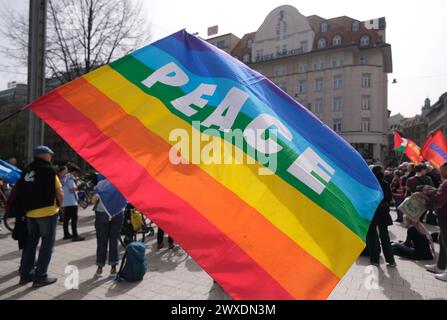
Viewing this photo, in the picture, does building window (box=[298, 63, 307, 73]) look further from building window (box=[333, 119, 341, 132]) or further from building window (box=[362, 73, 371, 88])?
building window (box=[333, 119, 341, 132])

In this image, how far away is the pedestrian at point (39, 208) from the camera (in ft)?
15.3

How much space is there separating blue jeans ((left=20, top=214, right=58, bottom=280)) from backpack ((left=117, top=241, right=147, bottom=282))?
3.60 ft

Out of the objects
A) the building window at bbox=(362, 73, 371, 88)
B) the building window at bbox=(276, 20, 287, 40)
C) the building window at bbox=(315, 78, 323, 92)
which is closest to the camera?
the building window at bbox=(362, 73, 371, 88)

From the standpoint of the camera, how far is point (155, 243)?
770 cm

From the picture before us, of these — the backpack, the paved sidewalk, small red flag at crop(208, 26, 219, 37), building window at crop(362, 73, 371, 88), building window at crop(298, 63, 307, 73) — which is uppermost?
small red flag at crop(208, 26, 219, 37)

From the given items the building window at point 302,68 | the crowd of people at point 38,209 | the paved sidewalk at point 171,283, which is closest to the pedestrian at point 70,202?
the paved sidewalk at point 171,283

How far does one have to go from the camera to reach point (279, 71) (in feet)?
148

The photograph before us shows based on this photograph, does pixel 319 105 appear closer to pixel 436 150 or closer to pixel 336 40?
pixel 336 40

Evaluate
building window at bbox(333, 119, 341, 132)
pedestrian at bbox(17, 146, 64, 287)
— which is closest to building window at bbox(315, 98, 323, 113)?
building window at bbox(333, 119, 341, 132)

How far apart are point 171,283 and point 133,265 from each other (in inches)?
25.9

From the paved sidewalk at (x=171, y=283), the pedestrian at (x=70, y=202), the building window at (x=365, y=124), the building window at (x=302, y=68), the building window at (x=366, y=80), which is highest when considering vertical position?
the building window at (x=302, y=68)

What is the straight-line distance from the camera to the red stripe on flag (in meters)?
1.70

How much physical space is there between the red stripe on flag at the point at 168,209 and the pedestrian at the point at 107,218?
136 inches

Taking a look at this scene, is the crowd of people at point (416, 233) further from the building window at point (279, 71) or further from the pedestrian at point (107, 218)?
the building window at point (279, 71)
